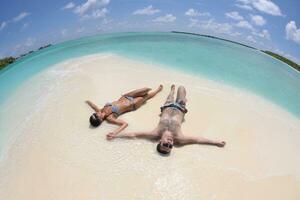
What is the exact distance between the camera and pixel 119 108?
6359mm

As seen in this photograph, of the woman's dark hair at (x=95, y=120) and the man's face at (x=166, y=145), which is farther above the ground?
the woman's dark hair at (x=95, y=120)

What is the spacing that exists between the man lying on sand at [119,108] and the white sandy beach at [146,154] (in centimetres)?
18

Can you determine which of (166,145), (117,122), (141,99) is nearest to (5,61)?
(141,99)

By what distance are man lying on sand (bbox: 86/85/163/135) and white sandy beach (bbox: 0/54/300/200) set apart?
7.0 inches

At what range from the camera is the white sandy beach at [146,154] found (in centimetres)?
444

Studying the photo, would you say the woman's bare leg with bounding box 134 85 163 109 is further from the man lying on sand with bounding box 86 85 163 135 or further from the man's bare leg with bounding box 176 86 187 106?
the man's bare leg with bounding box 176 86 187 106

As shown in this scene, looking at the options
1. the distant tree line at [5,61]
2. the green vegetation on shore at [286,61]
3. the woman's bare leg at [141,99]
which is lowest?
the woman's bare leg at [141,99]

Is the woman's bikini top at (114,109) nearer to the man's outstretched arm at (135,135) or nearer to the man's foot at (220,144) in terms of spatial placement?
the man's outstretched arm at (135,135)

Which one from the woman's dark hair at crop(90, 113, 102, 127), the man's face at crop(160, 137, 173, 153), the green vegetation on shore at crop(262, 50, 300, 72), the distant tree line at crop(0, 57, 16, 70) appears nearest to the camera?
the man's face at crop(160, 137, 173, 153)

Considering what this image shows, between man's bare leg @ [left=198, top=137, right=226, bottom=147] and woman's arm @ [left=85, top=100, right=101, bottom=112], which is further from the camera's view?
woman's arm @ [left=85, top=100, right=101, bottom=112]

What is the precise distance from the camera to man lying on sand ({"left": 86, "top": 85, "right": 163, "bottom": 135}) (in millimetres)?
5895

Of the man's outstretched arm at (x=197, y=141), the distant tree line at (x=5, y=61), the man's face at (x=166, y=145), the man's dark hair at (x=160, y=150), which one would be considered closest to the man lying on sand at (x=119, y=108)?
the man's dark hair at (x=160, y=150)

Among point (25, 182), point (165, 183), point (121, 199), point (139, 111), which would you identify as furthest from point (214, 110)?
point (25, 182)

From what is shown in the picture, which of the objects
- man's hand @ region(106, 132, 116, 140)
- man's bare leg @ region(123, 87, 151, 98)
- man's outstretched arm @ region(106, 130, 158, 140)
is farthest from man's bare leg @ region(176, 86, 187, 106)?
man's hand @ region(106, 132, 116, 140)
